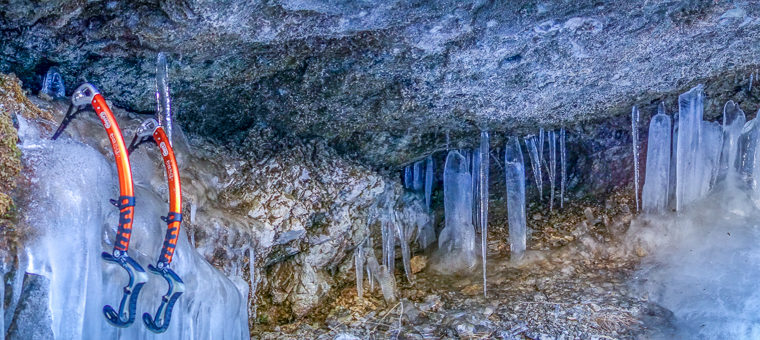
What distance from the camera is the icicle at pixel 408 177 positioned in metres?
7.97

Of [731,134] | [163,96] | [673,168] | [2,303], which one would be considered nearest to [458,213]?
[673,168]

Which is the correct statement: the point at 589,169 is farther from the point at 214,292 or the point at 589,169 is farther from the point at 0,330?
the point at 0,330

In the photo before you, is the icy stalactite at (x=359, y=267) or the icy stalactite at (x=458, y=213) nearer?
the icy stalactite at (x=359, y=267)

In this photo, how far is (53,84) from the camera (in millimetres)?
5137

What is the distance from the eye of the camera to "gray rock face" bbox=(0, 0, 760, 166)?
471 cm

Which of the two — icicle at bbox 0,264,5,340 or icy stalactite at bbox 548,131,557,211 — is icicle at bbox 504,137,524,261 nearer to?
icy stalactite at bbox 548,131,557,211

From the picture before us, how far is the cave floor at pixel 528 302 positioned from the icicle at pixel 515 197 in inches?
7.7

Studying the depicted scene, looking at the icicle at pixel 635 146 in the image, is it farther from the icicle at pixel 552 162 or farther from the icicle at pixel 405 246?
the icicle at pixel 405 246

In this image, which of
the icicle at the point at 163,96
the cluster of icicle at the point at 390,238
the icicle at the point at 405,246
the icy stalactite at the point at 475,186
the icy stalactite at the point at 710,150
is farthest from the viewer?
the icy stalactite at the point at 475,186

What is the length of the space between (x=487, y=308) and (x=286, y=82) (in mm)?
3004

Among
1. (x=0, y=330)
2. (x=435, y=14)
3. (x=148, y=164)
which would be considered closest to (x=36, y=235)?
(x=0, y=330)

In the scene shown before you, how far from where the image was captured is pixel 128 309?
14.5 ft

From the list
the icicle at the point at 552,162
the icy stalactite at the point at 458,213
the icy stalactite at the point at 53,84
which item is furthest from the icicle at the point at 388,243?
the icy stalactite at the point at 53,84

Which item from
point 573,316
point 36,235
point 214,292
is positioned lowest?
point 573,316
